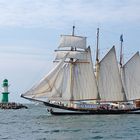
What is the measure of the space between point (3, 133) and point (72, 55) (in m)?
36.5

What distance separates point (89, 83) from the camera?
275 ft

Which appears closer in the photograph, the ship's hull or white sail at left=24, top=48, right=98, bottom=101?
white sail at left=24, top=48, right=98, bottom=101

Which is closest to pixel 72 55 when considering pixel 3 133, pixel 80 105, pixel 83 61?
pixel 83 61

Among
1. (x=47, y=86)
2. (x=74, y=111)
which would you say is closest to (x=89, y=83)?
(x=74, y=111)

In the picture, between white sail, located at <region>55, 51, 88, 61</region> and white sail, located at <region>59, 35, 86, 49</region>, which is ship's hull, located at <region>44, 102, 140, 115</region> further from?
white sail, located at <region>59, 35, 86, 49</region>

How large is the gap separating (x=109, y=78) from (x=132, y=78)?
4.14 meters

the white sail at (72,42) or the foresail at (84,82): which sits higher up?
the white sail at (72,42)

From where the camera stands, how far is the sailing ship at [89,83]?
81.9 metres

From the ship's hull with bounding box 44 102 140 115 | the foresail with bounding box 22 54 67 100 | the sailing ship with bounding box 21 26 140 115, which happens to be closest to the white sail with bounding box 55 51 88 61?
the sailing ship with bounding box 21 26 140 115

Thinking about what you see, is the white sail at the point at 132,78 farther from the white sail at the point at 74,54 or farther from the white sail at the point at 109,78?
the white sail at the point at 74,54

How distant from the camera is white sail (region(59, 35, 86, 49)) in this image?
284 ft

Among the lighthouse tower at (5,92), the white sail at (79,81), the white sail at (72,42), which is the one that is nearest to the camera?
the white sail at (79,81)

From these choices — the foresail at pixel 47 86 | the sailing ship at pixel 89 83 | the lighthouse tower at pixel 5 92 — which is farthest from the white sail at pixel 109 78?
the lighthouse tower at pixel 5 92

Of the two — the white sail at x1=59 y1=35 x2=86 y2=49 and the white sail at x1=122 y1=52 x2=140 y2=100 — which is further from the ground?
the white sail at x1=59 y1=35 x2=86 y2=49
